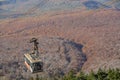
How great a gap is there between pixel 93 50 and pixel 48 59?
13266mm

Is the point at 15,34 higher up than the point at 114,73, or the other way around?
the point at 114,73

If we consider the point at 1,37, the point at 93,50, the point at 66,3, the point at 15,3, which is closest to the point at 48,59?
the point at 93,50

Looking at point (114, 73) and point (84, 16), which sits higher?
point (114, 73)

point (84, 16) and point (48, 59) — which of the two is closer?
point (48, 59)

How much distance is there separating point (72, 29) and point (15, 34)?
56.0 ft

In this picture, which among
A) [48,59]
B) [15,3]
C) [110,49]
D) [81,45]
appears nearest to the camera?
[48,59]

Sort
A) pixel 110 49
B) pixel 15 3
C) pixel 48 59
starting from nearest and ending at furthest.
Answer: pixel 48 59, pixel 110 49, pixel 15 3

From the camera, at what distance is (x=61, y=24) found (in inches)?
3698

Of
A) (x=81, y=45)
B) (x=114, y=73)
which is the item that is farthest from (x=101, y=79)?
(x=81, y=45)

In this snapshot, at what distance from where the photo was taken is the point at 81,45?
77438mm

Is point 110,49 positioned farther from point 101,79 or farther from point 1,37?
point 101,79

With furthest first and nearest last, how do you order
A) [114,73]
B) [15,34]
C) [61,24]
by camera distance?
[61,24]
[15,34]
[114,73]

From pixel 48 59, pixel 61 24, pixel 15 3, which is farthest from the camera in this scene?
pixel 15 3

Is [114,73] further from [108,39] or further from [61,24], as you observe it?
[61,24]
